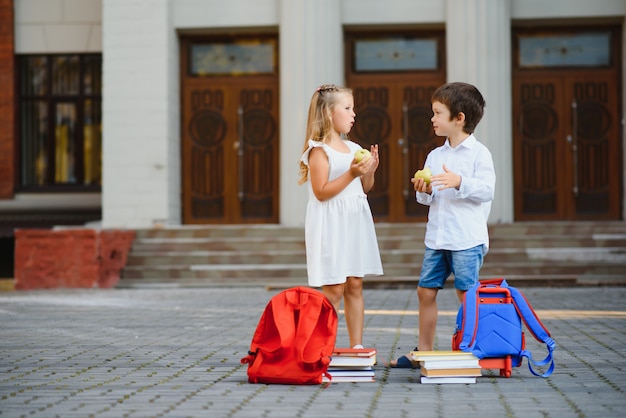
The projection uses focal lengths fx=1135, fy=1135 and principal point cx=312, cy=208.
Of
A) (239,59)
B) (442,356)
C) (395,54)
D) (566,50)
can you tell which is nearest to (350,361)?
(442,356)

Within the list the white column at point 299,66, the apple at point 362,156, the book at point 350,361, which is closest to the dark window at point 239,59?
the white column at point 299,66

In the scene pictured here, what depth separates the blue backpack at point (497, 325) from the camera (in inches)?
263

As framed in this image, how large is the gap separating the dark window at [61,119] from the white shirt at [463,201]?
55.0 feet

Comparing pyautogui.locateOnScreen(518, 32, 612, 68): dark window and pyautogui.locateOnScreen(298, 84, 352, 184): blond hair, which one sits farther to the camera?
pyautogui.locateOnScreen(518, 32, 612, 68): dark window

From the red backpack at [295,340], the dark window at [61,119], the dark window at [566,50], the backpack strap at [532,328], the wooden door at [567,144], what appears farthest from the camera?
the dark window at [61,119]

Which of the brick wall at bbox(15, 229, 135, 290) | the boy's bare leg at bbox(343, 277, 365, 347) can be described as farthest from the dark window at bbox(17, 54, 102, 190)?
the boy's bare leg at bbox(343, 277, 365, 347)

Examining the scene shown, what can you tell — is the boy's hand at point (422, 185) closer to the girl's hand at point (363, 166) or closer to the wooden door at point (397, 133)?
the girl's hand at point (363, 166)

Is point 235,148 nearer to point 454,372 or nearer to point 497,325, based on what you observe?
point 497,325

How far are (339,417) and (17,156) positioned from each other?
1921 centimetres

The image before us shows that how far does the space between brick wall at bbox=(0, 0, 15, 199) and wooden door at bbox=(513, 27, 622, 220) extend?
33.1 feet

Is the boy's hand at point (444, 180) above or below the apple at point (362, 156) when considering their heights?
below

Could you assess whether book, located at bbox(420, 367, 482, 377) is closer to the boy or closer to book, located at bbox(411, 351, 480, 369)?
book, located at bbox(411, 351, 480, 369)

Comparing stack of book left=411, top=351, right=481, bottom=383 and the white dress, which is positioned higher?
the white dress

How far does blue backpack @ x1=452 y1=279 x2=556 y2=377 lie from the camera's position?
6676 mm
